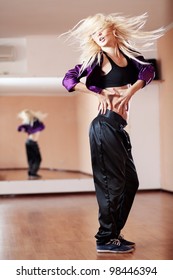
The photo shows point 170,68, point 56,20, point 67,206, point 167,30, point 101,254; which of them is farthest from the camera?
point 67,206

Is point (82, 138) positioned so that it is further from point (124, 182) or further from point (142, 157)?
point (124, 182)

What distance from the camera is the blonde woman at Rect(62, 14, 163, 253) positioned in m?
2.75

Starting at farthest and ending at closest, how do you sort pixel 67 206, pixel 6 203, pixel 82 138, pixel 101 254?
pixel 82 138 < pixel 6 203 < pixel 67 206 < pixel 101 254

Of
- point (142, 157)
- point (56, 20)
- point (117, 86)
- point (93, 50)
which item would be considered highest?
point (56, 20)

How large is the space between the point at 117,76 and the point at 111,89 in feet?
0.22

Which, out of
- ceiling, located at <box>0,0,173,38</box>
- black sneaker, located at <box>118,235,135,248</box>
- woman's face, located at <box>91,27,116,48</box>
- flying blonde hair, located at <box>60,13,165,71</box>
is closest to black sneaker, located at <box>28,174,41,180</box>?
ceiling, located at <box>0,0,173,38</box>

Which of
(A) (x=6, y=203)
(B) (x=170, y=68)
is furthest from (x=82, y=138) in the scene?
(B) (x=170, y=68)

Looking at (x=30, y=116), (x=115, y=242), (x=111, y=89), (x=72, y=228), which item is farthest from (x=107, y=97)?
(x=30, y=116)

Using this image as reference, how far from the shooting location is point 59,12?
3.29m

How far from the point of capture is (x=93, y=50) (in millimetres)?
2781

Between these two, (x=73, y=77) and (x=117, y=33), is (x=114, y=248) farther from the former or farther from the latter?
(x=117, y=33)

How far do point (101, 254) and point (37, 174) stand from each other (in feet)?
11.0

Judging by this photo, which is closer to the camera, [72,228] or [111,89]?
[111,89]

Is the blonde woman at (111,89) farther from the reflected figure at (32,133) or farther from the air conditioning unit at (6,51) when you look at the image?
the reflected figure at (32,133)
